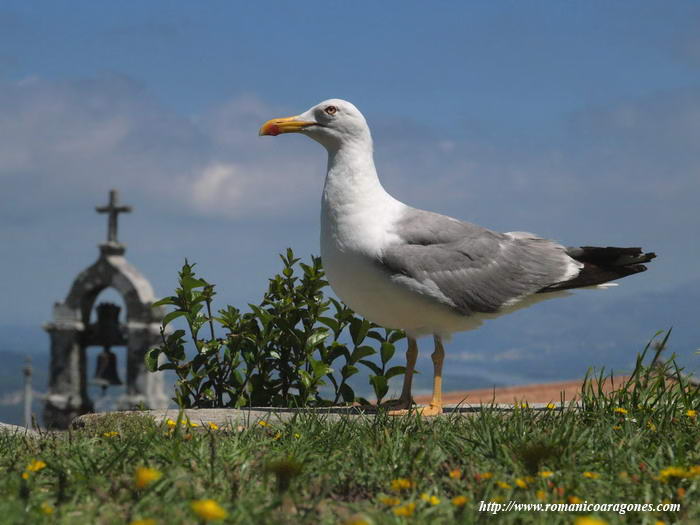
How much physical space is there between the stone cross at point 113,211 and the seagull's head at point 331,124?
53.9 feet

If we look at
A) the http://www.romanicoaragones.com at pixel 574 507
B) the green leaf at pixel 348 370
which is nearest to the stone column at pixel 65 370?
the green leaf at pixel 348 370

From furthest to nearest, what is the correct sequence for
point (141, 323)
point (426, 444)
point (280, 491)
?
point (141, 323)
point (426, 444)
point (280, 491)

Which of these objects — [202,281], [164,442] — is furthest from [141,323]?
[164,442]

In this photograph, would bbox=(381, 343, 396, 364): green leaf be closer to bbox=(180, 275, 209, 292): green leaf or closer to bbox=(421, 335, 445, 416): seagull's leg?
bbox=(421, 335, 445, 416): seagull's leg

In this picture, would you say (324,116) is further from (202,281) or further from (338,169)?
(202,281)

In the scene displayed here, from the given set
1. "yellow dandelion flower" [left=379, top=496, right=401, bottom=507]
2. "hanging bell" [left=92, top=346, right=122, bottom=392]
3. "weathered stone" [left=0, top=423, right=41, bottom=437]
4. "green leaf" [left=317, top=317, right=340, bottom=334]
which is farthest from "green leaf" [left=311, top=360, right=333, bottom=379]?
"hanging bell" [left=92, top=346, right=122, bottom=392]

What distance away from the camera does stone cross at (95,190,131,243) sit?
21.9 meters

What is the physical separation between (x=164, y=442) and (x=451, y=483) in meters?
1.66

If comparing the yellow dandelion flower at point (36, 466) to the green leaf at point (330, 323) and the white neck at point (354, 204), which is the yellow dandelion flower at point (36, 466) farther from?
the green leaf at point (330, 323)

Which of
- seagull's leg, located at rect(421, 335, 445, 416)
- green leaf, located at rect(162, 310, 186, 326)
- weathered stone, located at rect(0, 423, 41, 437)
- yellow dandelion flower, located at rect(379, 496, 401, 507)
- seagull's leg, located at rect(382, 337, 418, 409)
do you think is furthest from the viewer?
green leaf, located at rect(162, 310, 186, 326)

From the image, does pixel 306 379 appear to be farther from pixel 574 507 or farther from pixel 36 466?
pixel 574 507

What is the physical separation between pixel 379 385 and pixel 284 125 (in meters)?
2.43

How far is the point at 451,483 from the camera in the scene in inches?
152

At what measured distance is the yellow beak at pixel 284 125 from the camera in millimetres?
6461
